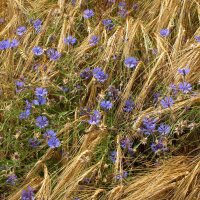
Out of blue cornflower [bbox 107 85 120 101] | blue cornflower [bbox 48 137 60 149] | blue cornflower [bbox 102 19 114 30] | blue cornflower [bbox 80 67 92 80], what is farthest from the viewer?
blue cornflower [bbox 102 19 114 30]

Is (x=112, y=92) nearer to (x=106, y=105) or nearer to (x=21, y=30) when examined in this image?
(x=106, y=105)

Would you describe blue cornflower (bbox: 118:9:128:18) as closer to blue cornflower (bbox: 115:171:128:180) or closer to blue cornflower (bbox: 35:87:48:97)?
blue cornflower (bbox: 35:87:48:97)

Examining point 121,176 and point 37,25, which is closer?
point 121,176

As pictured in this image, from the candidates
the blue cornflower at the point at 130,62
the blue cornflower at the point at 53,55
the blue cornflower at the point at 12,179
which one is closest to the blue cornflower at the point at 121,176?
the blue cornflower at the point at 12,179

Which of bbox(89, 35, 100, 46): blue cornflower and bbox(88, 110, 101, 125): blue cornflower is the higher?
bbox(89, 35, 100, 46): blue cornflower

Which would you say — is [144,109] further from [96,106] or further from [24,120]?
[24,120]

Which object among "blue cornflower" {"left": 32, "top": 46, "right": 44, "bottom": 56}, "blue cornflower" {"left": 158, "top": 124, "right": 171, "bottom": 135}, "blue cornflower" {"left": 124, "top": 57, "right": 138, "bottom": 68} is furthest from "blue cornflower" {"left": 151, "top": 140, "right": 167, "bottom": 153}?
"blue cornflower" {"left": 32, "top": 46, "right": 44, "bottom": 56}

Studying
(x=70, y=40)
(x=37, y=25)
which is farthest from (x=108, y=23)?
(x=37, y=25)

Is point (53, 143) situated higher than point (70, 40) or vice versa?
point (70, 40)

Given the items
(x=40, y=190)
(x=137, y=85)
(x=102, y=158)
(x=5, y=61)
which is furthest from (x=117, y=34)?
(x=40, y=190)

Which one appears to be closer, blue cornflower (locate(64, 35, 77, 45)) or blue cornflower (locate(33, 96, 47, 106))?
blue cornflower (locate(33, 96, 47, 106))
